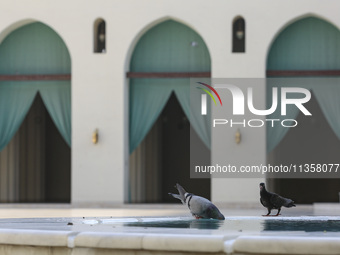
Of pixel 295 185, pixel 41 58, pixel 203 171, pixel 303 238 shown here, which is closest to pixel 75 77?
pixel 41 58

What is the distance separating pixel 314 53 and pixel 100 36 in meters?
4.63

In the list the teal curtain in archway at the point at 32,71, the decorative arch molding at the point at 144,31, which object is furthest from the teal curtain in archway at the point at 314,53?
the teal curtain in archway at the point at 32,71

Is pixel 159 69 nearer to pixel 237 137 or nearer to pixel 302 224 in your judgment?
pixel 237 137

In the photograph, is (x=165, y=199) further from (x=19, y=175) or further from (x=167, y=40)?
(x=167, y=40)

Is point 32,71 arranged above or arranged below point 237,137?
above

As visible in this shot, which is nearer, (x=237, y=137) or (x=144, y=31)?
(x=237, y=137)

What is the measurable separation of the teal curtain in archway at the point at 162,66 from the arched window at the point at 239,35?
2.15 feet

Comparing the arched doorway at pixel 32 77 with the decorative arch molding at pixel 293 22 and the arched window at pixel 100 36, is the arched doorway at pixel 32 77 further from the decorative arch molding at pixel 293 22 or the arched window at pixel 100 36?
the decorative arch molding at pixel 293 22

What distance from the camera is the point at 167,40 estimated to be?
18.6m

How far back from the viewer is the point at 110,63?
1847 cm

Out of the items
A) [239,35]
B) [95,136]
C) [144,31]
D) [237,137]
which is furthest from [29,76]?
[237,137]

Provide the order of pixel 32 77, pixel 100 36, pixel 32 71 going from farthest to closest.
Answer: pixel 32 71 < pixel 32 77 < pixel 100 36

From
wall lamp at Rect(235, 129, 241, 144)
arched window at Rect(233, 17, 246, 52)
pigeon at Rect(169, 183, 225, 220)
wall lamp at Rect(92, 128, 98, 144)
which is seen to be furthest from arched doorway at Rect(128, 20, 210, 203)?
pigeon at Rect(169, 183, 225, 220)

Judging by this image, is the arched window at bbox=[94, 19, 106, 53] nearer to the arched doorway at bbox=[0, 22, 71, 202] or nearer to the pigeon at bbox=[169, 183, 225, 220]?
the arched doorway at bbox=[0, 22, 71, 202]
